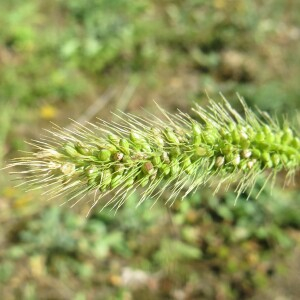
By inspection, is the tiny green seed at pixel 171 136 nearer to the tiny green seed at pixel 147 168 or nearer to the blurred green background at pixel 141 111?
the tiny green seed at pixel 147 168

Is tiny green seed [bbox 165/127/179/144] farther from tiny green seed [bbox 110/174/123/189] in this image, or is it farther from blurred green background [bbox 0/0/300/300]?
blurred green background [bbox 0/0/300/300]

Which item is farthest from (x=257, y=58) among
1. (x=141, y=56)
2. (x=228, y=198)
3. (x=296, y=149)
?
(x=296, y=149)

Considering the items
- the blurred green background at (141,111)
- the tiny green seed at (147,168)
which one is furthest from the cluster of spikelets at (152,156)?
the blurred green background at (141,111)

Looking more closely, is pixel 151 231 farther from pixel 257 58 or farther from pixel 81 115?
pixel 257 58

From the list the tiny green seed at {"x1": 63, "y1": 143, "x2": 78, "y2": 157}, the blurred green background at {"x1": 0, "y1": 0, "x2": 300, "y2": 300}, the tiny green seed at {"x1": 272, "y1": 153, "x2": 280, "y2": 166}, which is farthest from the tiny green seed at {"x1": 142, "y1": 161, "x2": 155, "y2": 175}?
the blurred green background at {"x1": 0, "y1": 0, "x2": 300, "y2": 300}

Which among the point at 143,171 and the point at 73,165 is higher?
the point at 73,165

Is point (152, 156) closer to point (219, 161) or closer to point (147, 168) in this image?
point (147, 168)
